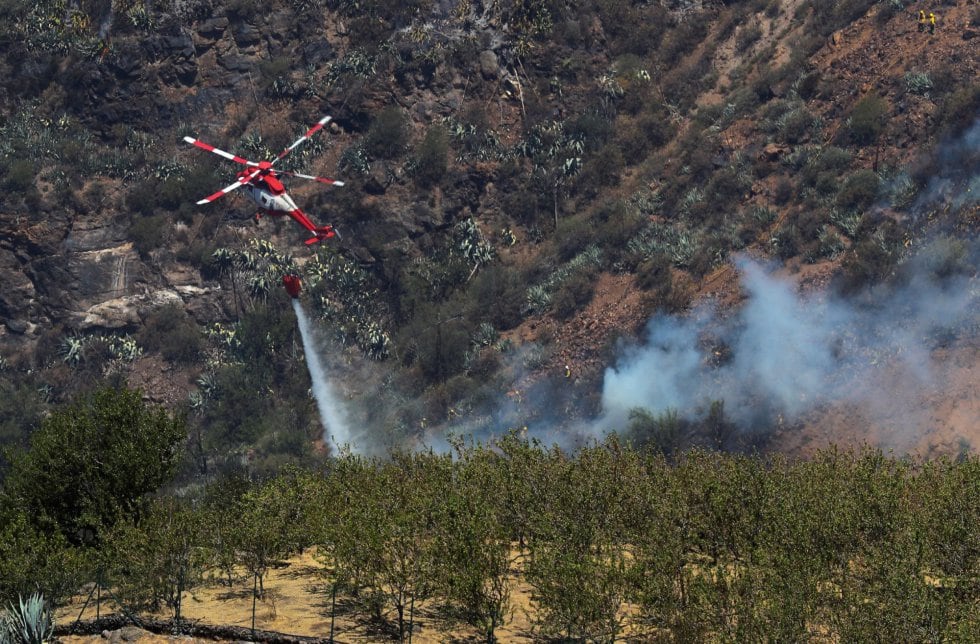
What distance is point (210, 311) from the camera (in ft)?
288

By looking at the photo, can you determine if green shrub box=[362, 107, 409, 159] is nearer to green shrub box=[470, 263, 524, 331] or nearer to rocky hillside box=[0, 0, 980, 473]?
rocky hillside box=[0, 0, 980, 473]

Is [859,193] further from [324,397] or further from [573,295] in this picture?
[324,397]

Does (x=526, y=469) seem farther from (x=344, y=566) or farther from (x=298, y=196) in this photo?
(x=298, y=196)

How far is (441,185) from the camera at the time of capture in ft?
298

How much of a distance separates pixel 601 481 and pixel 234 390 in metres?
48.8

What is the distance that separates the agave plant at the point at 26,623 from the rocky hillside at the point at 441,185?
137ft

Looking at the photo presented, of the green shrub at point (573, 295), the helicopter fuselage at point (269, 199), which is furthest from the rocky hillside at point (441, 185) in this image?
the helicopter fuselage at point (269, 199)

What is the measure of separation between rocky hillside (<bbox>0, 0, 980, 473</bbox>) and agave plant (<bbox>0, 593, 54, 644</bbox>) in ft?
137

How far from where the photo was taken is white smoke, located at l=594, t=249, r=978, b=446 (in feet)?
207

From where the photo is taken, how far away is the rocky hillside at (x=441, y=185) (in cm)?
7525

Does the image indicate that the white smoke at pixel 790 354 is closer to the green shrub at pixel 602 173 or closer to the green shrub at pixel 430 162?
the green shrub at pixel 602 173

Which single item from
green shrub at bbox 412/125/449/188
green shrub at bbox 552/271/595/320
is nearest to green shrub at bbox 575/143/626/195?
green shrub at bbox 412/125/449/188

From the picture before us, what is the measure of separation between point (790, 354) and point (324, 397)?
30.6 metres

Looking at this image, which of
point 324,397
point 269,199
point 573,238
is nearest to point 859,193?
point 573,238
